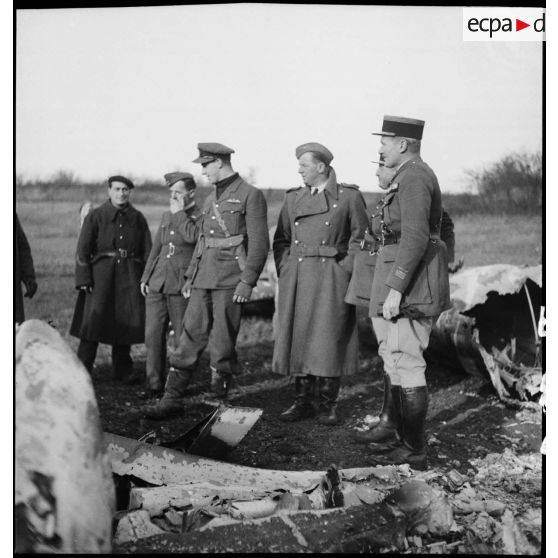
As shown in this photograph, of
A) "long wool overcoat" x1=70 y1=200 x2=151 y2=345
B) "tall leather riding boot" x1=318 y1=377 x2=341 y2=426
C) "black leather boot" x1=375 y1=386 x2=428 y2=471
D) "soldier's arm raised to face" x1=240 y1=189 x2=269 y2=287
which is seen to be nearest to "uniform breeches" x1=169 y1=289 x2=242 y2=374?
"soldier's arm raised to face" x1=240 y1=189 x2=269 y2=287

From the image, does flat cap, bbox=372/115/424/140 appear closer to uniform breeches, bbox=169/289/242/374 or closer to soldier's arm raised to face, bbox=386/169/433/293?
soldier's arm raised to face, bbox=386/169/433/293

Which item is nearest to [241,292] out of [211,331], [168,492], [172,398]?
[211,331]

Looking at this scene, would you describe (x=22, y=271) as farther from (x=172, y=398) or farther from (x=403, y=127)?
(x=403, y=127)

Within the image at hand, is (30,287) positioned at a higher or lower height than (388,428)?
higher

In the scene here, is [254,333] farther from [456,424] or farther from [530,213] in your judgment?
[530,213]

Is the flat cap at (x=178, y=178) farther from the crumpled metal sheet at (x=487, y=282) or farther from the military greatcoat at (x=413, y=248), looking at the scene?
the crumpled metal sheet at (x=487, y=282)

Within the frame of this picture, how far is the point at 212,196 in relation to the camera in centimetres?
→ 536

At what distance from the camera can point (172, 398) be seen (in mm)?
5062

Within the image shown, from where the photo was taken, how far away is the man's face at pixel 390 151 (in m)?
4.36

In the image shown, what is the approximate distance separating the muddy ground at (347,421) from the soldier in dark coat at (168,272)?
25 cm

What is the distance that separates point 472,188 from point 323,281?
1.40 m

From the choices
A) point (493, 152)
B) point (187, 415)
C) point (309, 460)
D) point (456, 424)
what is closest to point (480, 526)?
point (309, 460)

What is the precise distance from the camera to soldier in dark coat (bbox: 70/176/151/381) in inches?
222

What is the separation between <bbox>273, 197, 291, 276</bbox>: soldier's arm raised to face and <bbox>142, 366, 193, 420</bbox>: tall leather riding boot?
108 centimetres
